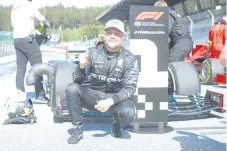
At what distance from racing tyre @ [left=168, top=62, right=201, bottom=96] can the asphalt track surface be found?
36 cm

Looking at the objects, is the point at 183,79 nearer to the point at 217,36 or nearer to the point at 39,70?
the point at 39,70

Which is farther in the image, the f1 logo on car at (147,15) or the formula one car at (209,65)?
the formula one car at (209,65)

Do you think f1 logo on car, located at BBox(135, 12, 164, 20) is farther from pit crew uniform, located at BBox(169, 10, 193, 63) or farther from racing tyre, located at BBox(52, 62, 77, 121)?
racing tyre, located at BBox(52, 62, 77, 121)

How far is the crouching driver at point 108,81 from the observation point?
2953 millimetres

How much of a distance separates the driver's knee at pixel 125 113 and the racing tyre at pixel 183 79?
752mm

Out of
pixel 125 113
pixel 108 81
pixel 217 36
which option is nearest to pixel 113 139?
pixel 125 113

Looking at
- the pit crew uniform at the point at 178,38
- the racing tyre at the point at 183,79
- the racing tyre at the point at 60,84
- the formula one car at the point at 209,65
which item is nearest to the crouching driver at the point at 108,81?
the racing tyre at the point at 60,84

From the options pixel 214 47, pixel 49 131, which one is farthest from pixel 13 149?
pixel 214 47

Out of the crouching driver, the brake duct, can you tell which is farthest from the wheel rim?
the crouching driver

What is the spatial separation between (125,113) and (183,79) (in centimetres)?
94

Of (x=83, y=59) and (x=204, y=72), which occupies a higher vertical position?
(x=83, y=59)

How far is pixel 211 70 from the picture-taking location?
21.6 feet

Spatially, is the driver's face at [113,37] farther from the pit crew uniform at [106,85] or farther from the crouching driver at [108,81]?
the pit crew uniform at [106,85]

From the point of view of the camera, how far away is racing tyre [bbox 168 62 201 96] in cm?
353
